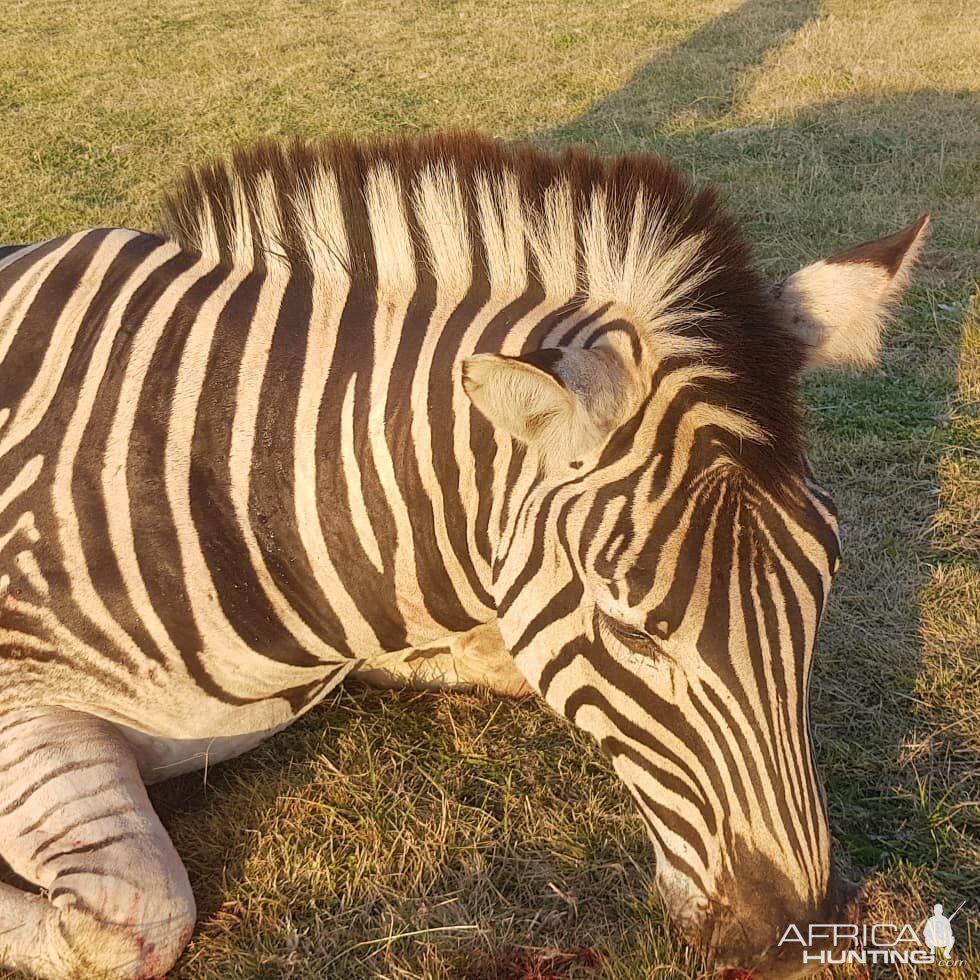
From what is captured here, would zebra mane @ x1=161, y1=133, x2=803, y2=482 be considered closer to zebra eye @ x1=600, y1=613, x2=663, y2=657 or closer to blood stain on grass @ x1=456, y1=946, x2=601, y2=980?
zebra eye @ x1=600, y1=613, x2=663, y2=657

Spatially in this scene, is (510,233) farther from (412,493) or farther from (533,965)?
(533,965)

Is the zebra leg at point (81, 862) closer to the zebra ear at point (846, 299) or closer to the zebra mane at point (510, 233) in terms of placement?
the zebra mane at point (510, 233)

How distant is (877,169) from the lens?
8641 millimetres

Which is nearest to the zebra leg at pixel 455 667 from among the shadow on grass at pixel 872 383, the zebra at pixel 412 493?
the zebra at pixel 412 493

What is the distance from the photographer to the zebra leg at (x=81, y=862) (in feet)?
8.30

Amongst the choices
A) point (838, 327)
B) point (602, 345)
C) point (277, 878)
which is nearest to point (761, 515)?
point (602, 345)

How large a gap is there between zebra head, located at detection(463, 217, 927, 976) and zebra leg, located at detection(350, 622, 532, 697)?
115 centimetres

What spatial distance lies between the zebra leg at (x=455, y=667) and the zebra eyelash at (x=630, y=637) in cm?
122

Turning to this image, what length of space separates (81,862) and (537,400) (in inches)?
69.5

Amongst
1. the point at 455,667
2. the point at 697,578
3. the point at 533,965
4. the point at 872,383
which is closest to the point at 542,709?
the point at 455,667

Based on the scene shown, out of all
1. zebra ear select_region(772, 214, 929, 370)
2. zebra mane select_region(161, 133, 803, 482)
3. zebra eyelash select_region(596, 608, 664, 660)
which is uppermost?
zebra mane select_region(161, 133, 803, 482)

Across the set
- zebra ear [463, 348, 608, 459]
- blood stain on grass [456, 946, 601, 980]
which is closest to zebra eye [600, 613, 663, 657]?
zebra ear [463, 348, 608, 459]

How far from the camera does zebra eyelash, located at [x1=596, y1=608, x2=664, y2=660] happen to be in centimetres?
220

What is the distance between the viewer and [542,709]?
359 cm
